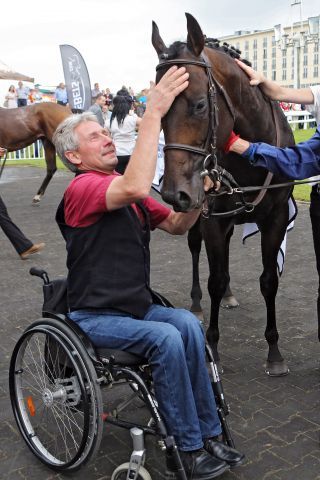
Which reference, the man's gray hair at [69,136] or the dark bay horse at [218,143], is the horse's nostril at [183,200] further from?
the man's gray hair at [69,136]

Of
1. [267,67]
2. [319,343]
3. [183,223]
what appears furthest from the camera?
[267,67]

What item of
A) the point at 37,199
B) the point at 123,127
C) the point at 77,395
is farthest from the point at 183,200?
the point at 37,199

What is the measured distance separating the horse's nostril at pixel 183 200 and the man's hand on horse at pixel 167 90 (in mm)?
357

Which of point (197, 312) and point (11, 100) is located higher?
point (11, 100)

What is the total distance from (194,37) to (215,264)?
1.60 meters

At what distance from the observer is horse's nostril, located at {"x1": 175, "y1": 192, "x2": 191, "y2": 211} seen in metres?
2.45

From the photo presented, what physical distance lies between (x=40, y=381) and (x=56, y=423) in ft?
1.03

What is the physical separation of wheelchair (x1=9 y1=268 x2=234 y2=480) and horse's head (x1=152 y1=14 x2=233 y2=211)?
657mm

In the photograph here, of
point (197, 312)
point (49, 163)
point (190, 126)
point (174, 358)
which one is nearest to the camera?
point (174, 358)

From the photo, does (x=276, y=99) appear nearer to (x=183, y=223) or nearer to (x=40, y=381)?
(x=183, y=223)

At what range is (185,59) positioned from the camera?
261cm

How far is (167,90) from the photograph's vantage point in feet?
7.98

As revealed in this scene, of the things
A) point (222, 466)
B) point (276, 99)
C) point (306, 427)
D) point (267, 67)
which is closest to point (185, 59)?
point (276, 99)

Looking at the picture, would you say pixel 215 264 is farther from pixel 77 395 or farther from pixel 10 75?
pixel 10 75
